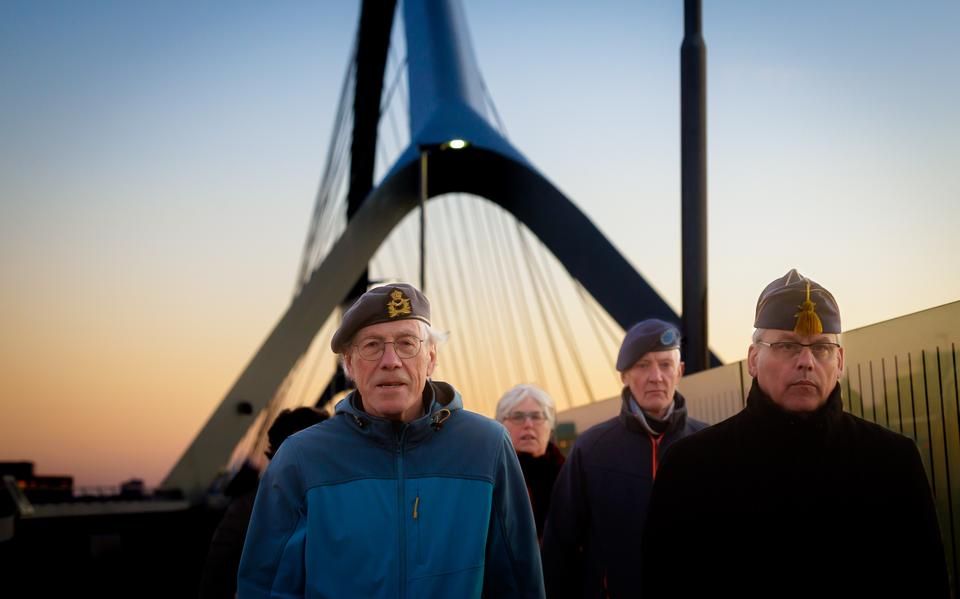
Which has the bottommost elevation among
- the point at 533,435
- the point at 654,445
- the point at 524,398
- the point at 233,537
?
the point at 233,537

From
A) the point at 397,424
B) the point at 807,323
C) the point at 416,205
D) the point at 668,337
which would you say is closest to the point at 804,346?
the point at 807,323

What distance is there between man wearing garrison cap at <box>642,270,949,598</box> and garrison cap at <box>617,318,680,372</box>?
126 cm

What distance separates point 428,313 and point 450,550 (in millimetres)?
565

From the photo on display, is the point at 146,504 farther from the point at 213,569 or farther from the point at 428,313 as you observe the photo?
the point at 428,313

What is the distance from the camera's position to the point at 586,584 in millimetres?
3832

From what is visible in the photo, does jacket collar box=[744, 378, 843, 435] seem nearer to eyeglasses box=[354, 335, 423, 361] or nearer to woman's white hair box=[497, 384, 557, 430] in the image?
eyeglasses box=[354, 335, 423, 361]

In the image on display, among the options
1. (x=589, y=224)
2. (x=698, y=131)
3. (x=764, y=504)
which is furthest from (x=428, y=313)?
(x=589, y=224)

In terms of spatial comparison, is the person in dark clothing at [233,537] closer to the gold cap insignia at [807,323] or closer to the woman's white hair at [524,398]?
the woman's white hair at [524,398]

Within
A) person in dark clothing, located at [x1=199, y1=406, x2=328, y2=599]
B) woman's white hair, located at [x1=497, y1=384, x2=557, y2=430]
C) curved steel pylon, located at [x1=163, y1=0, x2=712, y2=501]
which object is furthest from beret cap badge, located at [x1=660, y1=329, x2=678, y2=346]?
curved steel pylon, located at [x1=163, y1=0, x2=712, y2=501]

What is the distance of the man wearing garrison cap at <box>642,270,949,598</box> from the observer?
7.63 ft

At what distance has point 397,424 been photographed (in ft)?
8.20

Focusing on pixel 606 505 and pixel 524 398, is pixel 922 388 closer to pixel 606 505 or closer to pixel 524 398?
pixel 606 505

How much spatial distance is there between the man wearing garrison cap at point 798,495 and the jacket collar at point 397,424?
0.56m

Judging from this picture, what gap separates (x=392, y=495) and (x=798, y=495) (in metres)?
0.86
